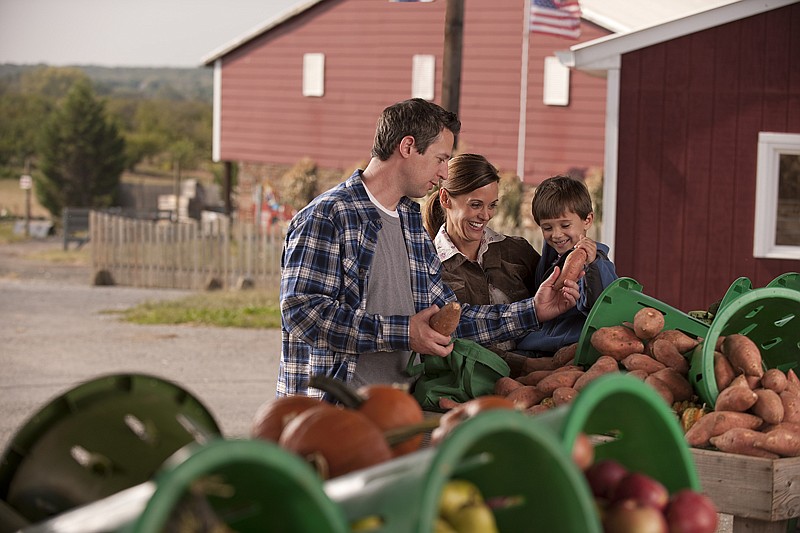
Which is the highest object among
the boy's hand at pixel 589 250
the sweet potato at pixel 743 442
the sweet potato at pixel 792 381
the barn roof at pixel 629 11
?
the barn roof at pixel 629 11

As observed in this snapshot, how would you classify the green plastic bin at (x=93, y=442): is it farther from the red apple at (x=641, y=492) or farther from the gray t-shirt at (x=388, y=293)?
the gray t-shirt at (x=388, y=293)

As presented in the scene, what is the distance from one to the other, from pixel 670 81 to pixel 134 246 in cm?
1257

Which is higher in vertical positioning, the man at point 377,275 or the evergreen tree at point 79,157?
the evergreen tree at point 79,157

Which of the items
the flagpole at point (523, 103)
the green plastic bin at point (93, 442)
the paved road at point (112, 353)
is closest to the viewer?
the green plastic bin at point (93, 442)

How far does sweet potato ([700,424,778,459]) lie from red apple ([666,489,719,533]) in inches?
62.1

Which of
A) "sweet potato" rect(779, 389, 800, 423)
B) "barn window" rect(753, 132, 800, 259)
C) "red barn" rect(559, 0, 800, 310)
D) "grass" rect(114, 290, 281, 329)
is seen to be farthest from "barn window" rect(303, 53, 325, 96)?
"sweet potato" rect(779, 389, 800, 423)

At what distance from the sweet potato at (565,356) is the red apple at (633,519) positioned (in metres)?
2.25

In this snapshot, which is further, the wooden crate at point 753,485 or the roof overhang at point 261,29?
the roof overhang at point 261,29

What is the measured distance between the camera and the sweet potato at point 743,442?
11.1 feet

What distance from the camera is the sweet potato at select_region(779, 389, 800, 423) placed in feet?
11.5

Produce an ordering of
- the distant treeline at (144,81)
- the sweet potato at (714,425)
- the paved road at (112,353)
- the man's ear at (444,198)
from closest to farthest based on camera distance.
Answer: the sweet potato at (714,425)
the man's ear at (444,198)
the paved road at (112,353)
the distant treeline at (144,81)

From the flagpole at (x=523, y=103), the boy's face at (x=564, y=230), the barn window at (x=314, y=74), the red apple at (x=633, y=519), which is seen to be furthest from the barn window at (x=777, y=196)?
the barn window at (x=314, y=74)

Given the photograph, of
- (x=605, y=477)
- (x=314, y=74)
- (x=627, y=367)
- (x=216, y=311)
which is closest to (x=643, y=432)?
(x=605, y=477)

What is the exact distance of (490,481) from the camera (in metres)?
1.79
